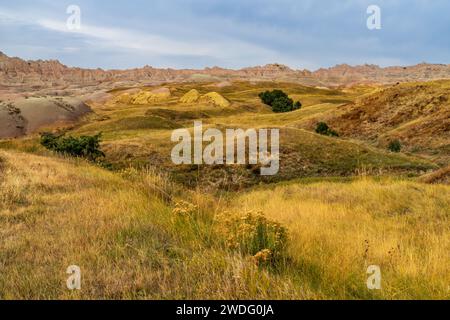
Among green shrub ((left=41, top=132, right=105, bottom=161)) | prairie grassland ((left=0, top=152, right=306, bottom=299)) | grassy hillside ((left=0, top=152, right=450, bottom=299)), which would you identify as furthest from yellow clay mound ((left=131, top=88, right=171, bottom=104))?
prairie grassland ((left=0, top=152, right=306, bottom=299))

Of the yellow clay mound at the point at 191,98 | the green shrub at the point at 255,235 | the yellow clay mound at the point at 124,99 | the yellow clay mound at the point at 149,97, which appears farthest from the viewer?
the yellow clay mound at the point at 124,99

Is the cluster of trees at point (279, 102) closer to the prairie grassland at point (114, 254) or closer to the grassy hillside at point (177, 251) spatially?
the grassy hillside at point (177, 251)

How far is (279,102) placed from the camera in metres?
80.9

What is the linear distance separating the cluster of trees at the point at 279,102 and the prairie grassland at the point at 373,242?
64.4 meters

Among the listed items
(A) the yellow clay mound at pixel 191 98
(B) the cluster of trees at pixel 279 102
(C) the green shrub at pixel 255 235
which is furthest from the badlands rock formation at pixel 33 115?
(C) the green shrub at pixel 255 235

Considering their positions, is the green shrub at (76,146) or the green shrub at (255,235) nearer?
the green shrub at (255,235)

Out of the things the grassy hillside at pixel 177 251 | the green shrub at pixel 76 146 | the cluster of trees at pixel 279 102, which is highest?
the cluster of trees at pixel 279 102

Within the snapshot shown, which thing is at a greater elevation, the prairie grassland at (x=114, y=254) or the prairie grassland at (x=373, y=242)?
the prairie grassland at (x=114, y=254)

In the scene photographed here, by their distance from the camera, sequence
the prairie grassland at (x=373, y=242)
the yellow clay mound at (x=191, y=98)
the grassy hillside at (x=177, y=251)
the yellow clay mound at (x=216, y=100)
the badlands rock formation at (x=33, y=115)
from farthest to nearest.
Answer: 1. the yellow clay mound at (x=191, y=98)
2. the yellow clay mound at (x=216, y=100)
3. the badlands rock formation at (x=33, y=115)
4. the prairie grassland at (x=373, y=242)
5. the grassy hillside at (x=177, y=251)

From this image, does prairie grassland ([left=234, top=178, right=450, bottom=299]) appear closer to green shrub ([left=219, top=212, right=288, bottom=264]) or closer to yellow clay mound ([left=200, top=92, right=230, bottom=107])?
green shrub ([left=219, top=212, right=288, bottom=264])

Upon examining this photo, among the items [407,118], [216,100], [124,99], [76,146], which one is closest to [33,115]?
[76,146]

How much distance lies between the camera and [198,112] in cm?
7050

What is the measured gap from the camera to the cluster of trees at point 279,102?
79.4 metres
